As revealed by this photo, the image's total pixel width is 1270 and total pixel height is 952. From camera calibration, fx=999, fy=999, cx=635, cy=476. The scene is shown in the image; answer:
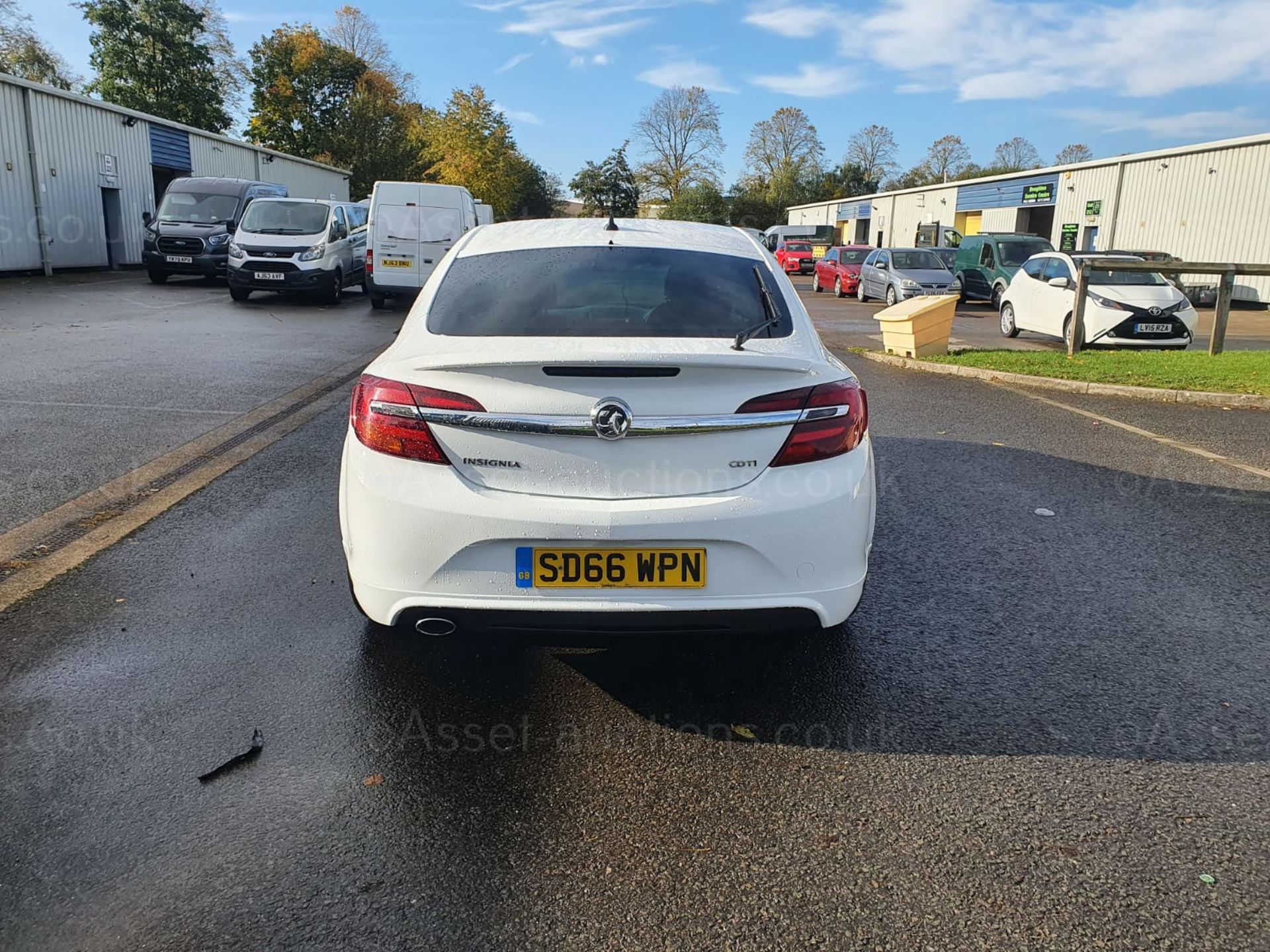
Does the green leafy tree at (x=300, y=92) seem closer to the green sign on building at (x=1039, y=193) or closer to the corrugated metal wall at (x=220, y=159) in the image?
the corrugated metal wall at (x=220, y=159)

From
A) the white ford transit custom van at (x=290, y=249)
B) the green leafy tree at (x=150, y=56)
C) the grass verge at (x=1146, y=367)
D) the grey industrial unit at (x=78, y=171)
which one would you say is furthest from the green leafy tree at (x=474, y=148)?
the grass verge at (x=1146, y=367)

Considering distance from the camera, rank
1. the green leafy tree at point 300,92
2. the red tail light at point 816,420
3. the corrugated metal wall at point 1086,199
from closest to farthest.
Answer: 1. the red tail light at point 816,420
2. the corrugated metal wall at point 1086,199
3. the green leafy tree at point 300,92

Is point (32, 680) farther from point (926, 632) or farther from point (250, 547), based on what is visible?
point (926, 632)

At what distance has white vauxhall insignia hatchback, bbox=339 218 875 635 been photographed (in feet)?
10.0

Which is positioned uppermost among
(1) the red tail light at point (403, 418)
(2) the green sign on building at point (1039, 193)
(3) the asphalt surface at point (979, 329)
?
(2) the green sign on building at point (1039, 193)

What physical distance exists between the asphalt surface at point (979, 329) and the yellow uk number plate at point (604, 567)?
13.7 meters

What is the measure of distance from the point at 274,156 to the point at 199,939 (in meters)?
47.0

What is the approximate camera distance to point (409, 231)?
20.2 m

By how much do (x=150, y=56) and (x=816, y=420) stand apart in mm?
63210

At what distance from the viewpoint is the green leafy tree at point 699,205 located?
71.2 meters

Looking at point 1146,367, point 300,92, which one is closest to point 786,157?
point 300,92

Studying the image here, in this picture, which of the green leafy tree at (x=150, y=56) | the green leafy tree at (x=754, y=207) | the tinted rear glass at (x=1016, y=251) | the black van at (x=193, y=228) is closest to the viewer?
the black van at (x=193, y=228)

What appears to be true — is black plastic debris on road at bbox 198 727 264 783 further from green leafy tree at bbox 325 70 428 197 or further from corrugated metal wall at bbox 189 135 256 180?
green leafy tree at bbox 325 70 428 197

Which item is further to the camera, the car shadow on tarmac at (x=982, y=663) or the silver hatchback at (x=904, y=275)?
the silver hatchback at (x=904, y=275)
